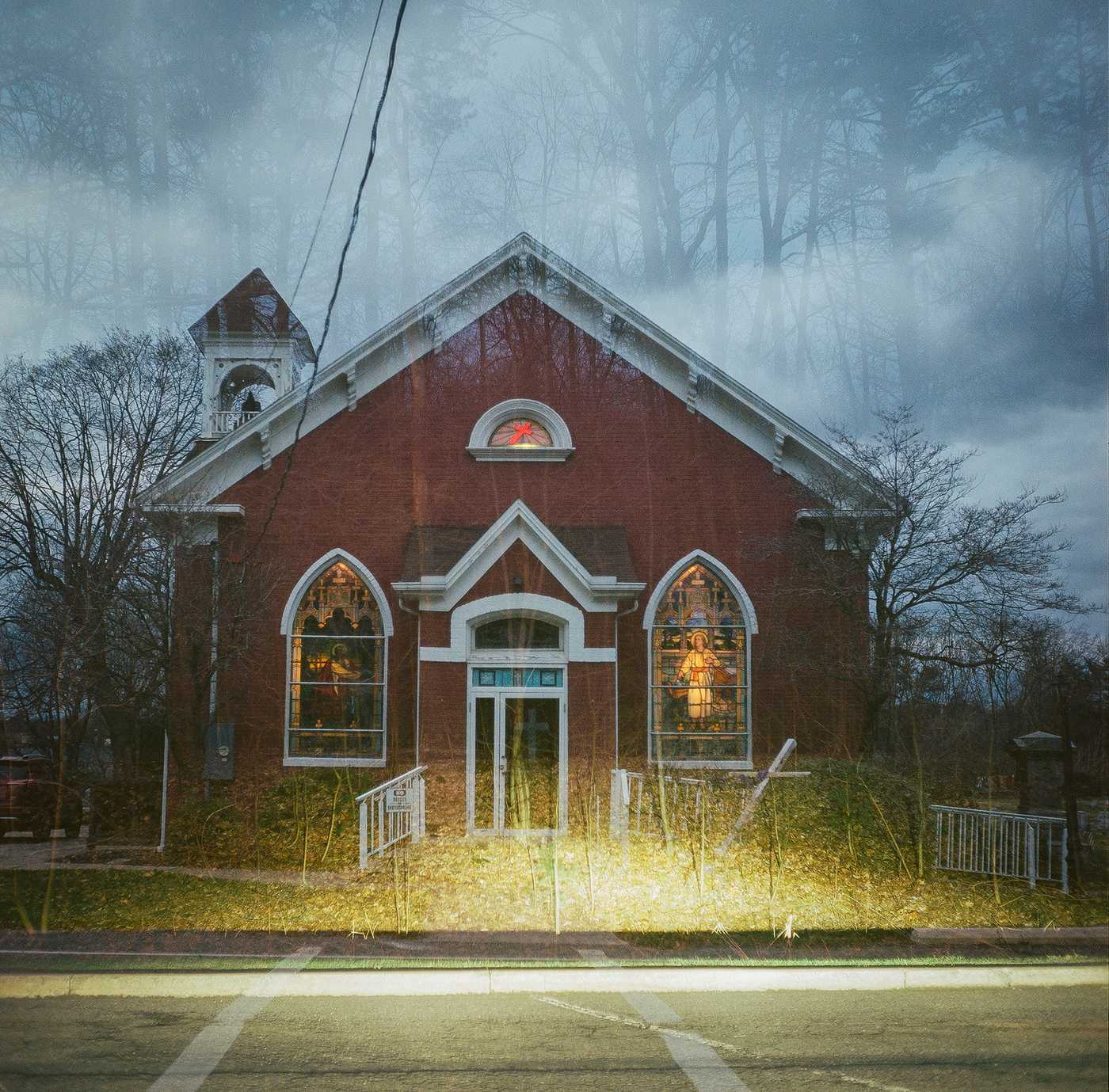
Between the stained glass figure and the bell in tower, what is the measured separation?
5.28 m

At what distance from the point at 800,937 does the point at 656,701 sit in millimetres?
6686

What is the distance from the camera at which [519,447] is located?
15.5 metres

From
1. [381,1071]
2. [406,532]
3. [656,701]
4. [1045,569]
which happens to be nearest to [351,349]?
[406,532]

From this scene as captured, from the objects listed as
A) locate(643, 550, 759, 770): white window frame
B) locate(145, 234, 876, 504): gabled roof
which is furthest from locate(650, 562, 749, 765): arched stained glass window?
locate(145, 234, 876, 504): gabled roof

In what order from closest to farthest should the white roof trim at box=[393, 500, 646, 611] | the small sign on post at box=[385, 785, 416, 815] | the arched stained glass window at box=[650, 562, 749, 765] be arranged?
the small sign on post at box=[385, 785, 416, 815], the white roof trim at box=[393, 500, 646, 611], the arched stained glass window at box=[650, 562, 749, 765]

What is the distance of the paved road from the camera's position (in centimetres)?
527

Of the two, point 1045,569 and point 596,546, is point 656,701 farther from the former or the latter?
point 1045,569

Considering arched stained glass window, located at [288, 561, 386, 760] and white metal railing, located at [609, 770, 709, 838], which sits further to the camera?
arched stained glass window, located at [288, 561, 386, 760]

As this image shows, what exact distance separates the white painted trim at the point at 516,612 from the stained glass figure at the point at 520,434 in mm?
3014

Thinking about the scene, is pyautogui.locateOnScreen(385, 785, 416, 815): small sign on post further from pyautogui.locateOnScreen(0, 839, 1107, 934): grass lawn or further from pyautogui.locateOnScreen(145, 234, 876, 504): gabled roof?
pyautogui.locateOnScreen(145, 234, 876, 504): gabled roof

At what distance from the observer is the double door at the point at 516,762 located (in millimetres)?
13633

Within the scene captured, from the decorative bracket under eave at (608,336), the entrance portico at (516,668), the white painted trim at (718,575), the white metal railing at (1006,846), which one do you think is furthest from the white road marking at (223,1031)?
the decorative bracket under eave at (608,336)

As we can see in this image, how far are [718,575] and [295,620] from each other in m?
6.58

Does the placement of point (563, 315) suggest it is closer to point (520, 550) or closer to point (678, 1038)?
point (520, 550)
